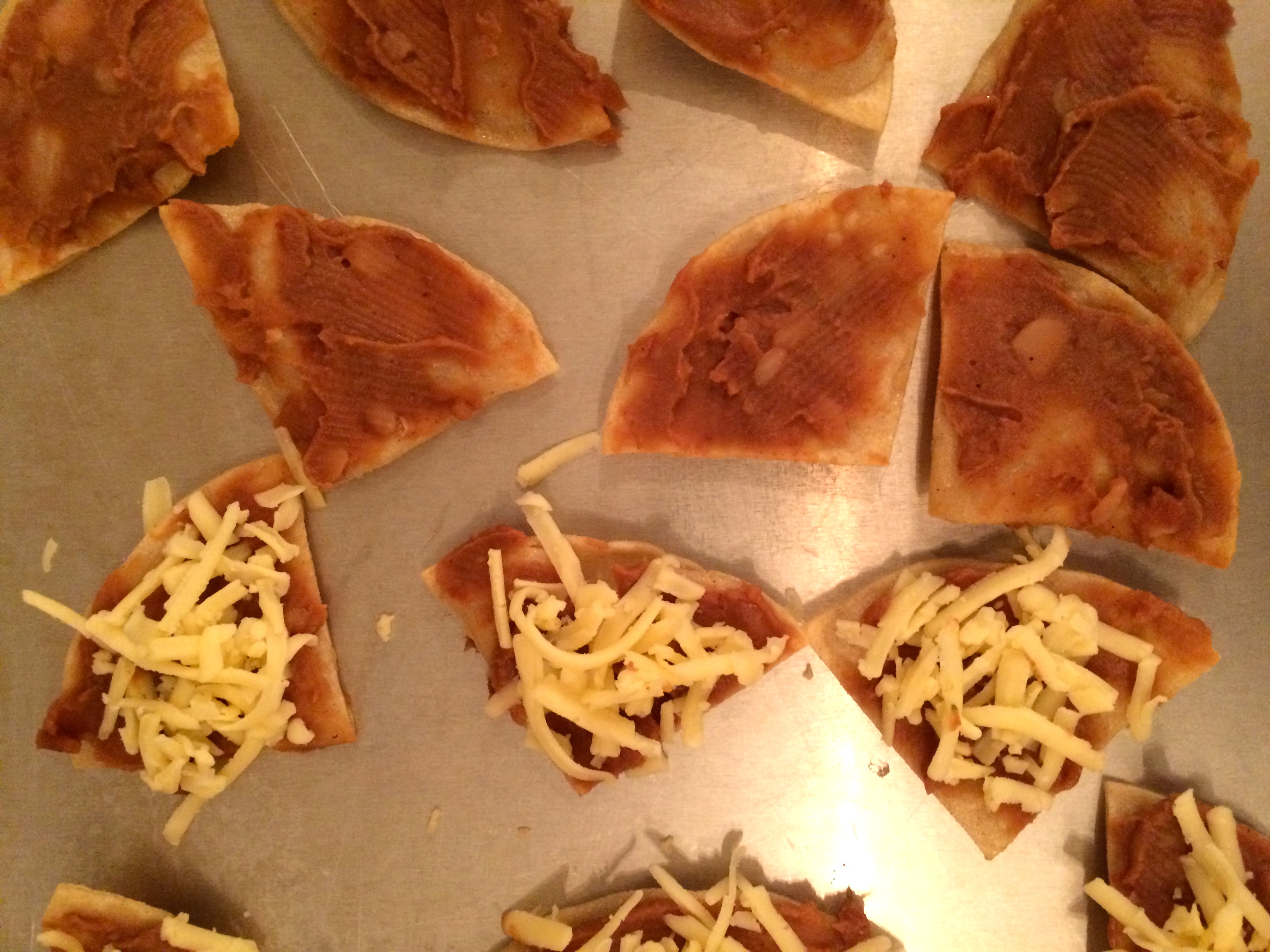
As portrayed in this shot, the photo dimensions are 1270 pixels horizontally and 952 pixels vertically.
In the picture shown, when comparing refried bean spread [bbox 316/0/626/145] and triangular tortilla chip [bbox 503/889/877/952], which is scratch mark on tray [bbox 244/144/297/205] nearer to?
refried bean spread [bbox 316/0/626/145]

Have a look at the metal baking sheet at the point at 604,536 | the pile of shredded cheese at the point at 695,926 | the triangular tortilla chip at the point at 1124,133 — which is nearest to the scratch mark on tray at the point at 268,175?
the metal baking sheet at the point at 604,536

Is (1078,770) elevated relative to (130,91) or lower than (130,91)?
lower

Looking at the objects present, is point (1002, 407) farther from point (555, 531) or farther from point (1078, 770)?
point (555, 531)

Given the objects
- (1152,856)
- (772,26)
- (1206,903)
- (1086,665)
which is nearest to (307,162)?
(772,26)

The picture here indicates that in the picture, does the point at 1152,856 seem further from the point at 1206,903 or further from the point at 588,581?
the point at 588,581

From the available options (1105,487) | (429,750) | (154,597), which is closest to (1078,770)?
(1105,487)
